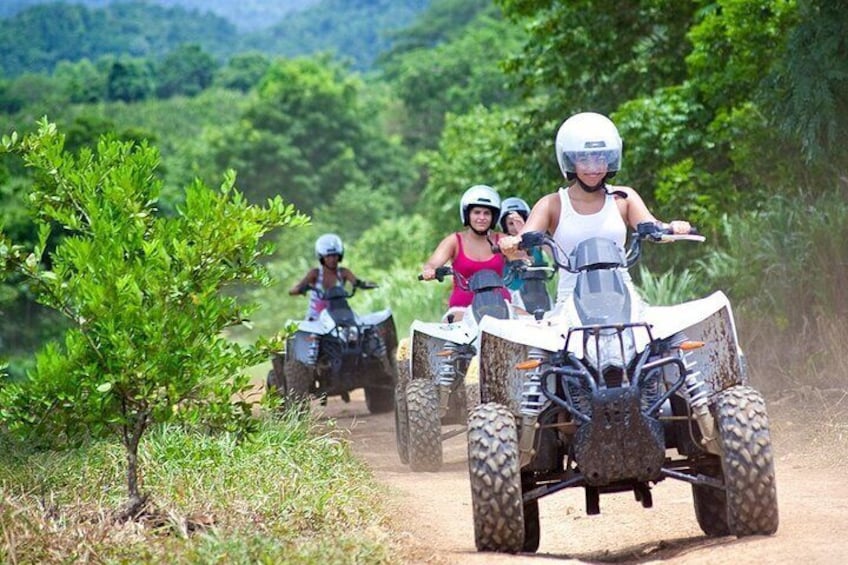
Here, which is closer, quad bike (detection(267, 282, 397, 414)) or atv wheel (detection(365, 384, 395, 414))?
quad bike (detection(267, 282, 397, 414))

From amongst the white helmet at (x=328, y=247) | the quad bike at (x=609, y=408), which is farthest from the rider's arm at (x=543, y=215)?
the white helmet at (x=328, y=247)

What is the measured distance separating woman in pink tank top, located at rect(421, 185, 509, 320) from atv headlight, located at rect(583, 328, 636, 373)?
4284mm

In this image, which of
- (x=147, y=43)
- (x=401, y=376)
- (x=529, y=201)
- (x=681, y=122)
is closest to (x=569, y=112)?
(x=529, y=201)

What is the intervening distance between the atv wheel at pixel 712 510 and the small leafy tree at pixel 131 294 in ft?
7.52

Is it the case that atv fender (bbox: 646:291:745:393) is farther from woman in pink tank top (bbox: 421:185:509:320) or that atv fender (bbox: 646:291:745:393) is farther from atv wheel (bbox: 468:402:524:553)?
woman in pink tank top (bbox: 421:185:509:320)

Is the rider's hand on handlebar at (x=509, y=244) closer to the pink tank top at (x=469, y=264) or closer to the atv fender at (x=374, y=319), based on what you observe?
the pink tank top at (x=469, y=264)

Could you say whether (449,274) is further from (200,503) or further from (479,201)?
(200,503)

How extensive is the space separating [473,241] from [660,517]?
137 inches

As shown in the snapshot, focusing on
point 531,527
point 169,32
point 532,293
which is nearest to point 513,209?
point 532,293

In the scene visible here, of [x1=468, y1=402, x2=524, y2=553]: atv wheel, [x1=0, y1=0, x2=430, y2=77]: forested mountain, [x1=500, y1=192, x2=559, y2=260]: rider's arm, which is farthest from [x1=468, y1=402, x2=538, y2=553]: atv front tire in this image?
[x1=0, y1=0, x2=430, y2=77]: forested mountain

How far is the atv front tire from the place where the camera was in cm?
730

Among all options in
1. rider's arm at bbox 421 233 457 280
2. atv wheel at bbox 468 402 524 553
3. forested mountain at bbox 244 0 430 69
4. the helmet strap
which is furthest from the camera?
forested mountain at bbox 244 0 430 69

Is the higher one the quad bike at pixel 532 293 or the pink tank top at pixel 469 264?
the pink tank top at pixel 469 264

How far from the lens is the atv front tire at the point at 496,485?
7297 mm
